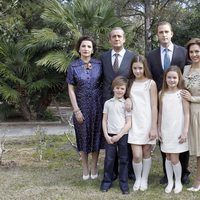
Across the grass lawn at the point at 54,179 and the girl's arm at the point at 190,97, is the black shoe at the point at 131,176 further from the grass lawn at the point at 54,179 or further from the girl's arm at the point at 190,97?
the girl's arm at the point at 190,97

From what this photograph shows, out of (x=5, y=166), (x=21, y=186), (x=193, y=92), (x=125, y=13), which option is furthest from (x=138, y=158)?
(x=125, y=13)

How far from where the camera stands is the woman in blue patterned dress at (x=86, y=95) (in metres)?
4.74

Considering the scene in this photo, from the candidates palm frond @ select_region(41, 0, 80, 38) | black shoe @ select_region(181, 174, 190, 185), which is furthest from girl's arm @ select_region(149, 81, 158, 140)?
palm frond @ select_region(41, 0, 80, 38)

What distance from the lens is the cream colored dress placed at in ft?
13.9

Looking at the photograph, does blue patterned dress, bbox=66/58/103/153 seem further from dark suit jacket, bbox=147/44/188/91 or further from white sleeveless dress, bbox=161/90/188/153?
white sleeveless dress, bbox=161/90/188/153

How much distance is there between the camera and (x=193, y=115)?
14.0 ft

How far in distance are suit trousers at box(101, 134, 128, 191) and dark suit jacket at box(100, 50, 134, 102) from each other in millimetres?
607

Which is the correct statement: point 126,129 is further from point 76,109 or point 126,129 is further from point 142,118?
point 76,109

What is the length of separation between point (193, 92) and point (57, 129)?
636 cm

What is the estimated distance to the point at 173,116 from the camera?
13.9 ft

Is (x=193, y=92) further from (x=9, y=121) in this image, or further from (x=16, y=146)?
(x=9, y=121)

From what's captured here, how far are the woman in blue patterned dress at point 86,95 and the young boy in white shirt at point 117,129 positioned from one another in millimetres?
345

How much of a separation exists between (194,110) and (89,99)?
1.28 meters

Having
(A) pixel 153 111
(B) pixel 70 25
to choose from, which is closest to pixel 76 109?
(A) pixel 153 111
